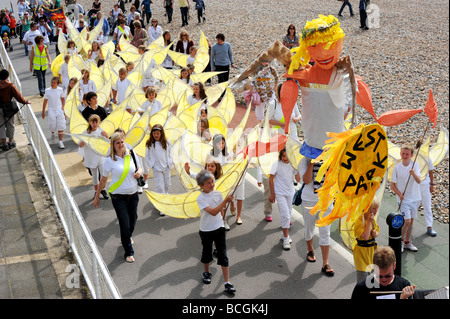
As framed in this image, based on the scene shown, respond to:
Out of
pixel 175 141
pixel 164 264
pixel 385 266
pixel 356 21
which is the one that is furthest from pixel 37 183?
pixel 356 21

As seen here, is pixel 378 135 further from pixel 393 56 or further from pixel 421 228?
pixel 393 56

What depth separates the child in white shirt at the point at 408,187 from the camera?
7953 millimetres

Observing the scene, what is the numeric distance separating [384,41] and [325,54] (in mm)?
14553

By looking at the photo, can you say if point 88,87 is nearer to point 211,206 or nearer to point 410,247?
point 211,206

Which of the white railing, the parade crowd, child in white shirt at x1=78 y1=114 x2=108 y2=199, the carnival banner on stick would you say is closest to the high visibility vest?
the parade crowd

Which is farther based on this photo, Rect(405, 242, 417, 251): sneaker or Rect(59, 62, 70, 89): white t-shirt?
Rect(59, 62, 70, 89): white t-shirt

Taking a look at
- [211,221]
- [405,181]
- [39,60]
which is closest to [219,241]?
[211,221]

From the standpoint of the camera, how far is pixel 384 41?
20.7 metres

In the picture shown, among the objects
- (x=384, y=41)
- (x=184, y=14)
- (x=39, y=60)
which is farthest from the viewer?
(x=184, y=14)

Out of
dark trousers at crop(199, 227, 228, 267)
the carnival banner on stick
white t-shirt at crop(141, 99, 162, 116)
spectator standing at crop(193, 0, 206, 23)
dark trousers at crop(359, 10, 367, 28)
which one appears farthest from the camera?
spectator standing at crop(193, 0, 206, 23)

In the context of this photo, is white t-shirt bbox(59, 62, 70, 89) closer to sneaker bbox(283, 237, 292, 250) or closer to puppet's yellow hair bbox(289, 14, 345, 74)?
sneaker bbox(283, 237, 292, 250)

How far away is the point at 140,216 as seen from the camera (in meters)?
9.48

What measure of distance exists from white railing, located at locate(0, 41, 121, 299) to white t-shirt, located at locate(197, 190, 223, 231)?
1254mm

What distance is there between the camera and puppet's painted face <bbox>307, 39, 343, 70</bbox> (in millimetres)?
6980
